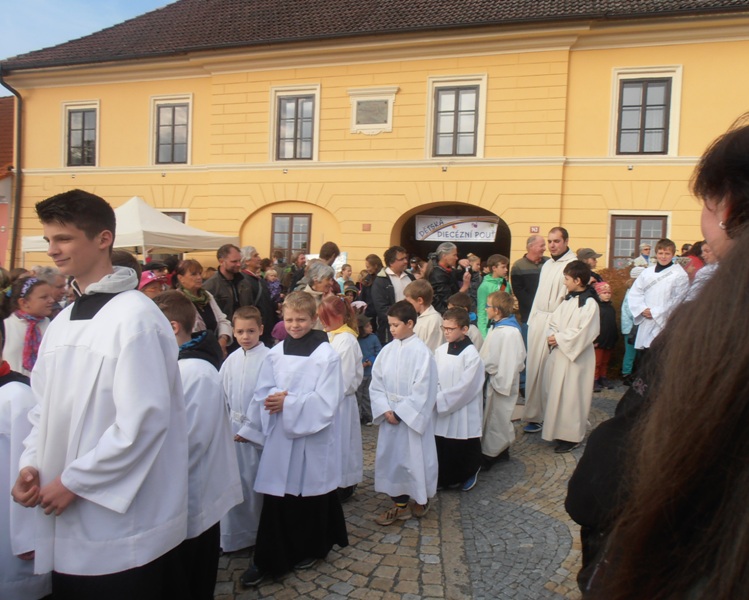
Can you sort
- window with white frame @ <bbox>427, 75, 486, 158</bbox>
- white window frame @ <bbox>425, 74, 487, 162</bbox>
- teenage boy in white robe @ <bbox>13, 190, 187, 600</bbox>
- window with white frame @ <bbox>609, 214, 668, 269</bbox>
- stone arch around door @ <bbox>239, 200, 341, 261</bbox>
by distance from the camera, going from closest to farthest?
teenage boy in white robe @ <bbox>13, 190, 187, 600</bbox>
window with white frame @ <bbox>609, 214, 668, 269</bbox>
white window frame @ <bbox>425, 74, 487, 162</bbox>
window with white frame @ <bbox>427, 75, 486, 158</bbox>
stone arch around door @ <bbox>239, 200, 341, 261</bbox>

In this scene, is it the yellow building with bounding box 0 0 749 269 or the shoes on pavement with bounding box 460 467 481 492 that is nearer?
the shoes on pavement with bounding box 460 467 481 492

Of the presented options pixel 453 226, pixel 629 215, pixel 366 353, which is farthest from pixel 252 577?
pixel 629 215

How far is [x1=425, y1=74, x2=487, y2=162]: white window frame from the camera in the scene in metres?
14.4

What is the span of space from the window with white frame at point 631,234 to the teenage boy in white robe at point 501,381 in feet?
31.3

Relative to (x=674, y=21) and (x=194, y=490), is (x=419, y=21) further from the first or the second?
(x=194, y=490)

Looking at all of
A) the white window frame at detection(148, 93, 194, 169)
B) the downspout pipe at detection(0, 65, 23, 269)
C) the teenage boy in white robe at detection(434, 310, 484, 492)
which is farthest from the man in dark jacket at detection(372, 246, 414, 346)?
the downspout pipe at detection(0, 65, 23, 269)

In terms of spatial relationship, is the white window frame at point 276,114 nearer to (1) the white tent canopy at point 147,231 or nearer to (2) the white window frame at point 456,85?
(2) the white window frame at point 456,85

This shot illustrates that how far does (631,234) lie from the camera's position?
14.0m

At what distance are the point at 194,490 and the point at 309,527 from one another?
3.78 ft

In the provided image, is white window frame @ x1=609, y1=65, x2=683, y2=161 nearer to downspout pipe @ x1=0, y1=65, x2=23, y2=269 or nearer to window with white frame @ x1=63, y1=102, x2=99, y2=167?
window with white frame @ x1=63, y1=102, x2=99, y2=167

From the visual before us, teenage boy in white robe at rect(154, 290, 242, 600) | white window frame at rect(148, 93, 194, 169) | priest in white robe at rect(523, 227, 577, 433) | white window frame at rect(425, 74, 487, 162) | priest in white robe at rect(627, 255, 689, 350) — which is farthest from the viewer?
white window frame at rect(148, 93, 194, 169)

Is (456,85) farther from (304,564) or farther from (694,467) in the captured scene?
(694,467)

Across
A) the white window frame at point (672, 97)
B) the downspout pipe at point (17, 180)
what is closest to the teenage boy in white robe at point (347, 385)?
the white window frame at point (672, 97)

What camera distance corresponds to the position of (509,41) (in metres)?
14.0
